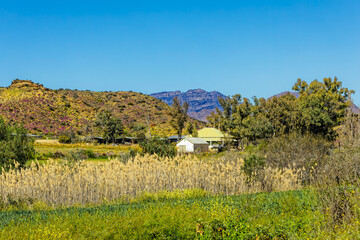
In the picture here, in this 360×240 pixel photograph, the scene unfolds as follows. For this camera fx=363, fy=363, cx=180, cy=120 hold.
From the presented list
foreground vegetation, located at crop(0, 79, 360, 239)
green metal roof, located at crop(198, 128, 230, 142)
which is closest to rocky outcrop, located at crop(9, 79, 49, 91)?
green metal roof, located at crop(198, 128, 230, 142)

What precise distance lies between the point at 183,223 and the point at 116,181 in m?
5.58

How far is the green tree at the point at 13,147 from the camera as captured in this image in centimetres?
1722

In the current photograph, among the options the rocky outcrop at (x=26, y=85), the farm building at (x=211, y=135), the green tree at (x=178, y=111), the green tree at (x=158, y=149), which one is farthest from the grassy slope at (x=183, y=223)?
the rocky outcrop at (x=26, y=85)

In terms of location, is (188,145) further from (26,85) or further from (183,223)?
(26,85)

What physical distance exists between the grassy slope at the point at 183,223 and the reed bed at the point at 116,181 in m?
2.76

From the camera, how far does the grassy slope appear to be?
7098 mm

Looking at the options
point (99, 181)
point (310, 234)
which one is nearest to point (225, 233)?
point (310, 234)

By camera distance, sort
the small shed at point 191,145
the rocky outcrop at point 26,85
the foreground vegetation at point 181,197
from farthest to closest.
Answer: the rocky outcrop at point 26,85 < the small shed at point 191,145 < the foreground vegetation at point 181,197

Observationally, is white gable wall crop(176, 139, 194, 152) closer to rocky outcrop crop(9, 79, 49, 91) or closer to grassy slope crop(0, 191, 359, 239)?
grassy slope crop(0, 191, 359, 239)

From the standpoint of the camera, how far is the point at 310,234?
7.15 m

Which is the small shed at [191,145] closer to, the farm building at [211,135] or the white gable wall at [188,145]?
the white gable wall at [188,145]

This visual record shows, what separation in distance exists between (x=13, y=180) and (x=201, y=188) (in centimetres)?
682

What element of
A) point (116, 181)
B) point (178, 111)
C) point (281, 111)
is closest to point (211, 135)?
point (178, 111)

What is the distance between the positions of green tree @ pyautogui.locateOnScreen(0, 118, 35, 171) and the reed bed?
11.6ft
